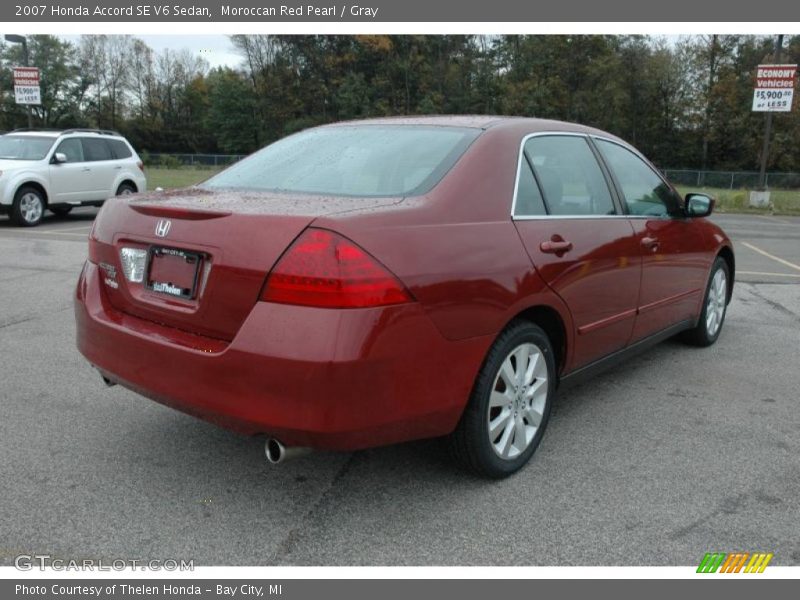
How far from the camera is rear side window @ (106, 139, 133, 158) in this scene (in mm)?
14482

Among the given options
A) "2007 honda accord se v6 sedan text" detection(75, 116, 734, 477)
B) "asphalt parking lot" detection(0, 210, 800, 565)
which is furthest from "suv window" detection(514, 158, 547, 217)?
"asphalt parking lot" detection(0, 210, 800, 565)

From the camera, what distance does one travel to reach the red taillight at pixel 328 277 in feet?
7.81

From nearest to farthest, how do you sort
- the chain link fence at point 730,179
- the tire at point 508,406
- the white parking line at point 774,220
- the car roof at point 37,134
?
the tire at point 508,406 → the car roof at point 37,134 → the white parking line at point 774,220 → the chain link fence at point 730,179

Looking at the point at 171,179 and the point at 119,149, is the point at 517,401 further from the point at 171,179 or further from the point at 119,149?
the point at 171,179

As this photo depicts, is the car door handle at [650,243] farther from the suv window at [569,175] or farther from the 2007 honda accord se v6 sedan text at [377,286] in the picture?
the suv window at [569,175]

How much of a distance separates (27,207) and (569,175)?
1179 centimetres

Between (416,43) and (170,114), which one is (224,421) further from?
(170,114)

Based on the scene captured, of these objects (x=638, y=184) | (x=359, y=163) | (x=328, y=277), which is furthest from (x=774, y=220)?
(x=328, y=277)

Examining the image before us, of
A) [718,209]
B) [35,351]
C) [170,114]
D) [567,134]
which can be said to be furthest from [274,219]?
[170,114]

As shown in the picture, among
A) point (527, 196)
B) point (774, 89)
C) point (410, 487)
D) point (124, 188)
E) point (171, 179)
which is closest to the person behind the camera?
point (410, 487)

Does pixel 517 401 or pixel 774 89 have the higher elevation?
pixel 774 89

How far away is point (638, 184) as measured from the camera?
4352 mm

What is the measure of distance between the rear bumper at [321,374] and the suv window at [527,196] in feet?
2.28

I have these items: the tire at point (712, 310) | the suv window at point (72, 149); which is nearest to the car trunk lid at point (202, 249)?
the tire at point (712, 310)
